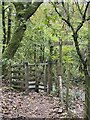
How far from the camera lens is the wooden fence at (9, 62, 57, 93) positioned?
456cm

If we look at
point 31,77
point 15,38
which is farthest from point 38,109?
point 15,38

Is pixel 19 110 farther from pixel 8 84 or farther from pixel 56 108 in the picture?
pixel 8 84

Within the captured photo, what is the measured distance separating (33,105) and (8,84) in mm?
1256

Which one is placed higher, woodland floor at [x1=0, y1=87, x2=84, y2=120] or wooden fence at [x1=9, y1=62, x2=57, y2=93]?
wooden fence at [x1=9, y1=62, x2=57, y2=93]

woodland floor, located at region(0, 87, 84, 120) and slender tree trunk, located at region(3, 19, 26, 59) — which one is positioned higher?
slender tree trunk, located at region(3, 19, 26, 59)

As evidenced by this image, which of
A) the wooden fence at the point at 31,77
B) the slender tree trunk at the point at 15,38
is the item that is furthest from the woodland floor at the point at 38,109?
the slender tree trunk at the point at 15,38

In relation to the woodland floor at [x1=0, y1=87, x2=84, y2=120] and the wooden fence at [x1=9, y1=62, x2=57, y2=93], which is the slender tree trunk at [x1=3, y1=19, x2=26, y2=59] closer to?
the wooden fence at [x1=9, y1=62, x2=57, y2=93]

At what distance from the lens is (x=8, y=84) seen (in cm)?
462

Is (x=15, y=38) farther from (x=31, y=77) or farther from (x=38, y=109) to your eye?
(x=38, y=109)

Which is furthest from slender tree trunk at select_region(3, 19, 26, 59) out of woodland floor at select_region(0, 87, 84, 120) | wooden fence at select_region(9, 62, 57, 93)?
woodland floor at select_region(0, 87, 84, 120)

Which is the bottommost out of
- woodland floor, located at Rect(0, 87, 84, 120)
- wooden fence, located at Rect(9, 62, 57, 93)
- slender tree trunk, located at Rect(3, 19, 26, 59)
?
woodland floor, located at Rect(0, 87, 84, 120)

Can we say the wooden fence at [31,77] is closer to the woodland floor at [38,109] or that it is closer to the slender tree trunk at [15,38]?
the slender tree trunk at [15,38]

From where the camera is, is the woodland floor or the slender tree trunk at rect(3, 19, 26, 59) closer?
the woodland floor

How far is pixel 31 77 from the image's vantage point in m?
4.75
